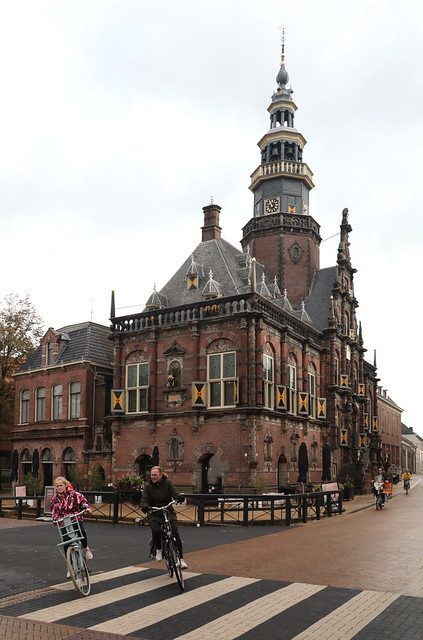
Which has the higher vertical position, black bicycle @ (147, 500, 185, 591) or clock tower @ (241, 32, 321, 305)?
clock tower @ (241, 32, 321, 305)

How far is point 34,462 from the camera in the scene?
1453 inches

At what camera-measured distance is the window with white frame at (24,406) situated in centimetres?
4035

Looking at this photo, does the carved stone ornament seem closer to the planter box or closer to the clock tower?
the clock tower

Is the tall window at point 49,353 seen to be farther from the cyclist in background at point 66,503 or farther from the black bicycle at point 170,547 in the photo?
the black bicycle at point 170,547

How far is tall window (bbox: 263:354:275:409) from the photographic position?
30.8 m

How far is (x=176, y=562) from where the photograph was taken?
9.80 meters

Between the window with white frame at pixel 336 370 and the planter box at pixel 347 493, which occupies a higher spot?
the window with white frame at pixel 336 370

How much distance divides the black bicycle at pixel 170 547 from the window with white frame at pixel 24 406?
1248 inches

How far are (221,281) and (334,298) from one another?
37.8ft

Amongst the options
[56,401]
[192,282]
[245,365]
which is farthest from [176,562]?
[56,401]

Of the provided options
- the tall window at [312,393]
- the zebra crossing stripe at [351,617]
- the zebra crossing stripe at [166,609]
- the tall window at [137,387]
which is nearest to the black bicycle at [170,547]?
the zebra crossing stripe at [166,609]

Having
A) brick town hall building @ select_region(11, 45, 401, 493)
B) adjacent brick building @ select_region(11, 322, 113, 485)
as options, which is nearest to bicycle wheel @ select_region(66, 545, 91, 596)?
brick town hall building @ select_region(11, 45, 401, 493)

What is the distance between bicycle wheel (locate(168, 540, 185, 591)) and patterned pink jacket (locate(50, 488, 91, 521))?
167 centimetres

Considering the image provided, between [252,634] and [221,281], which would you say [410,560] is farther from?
[221,281]
